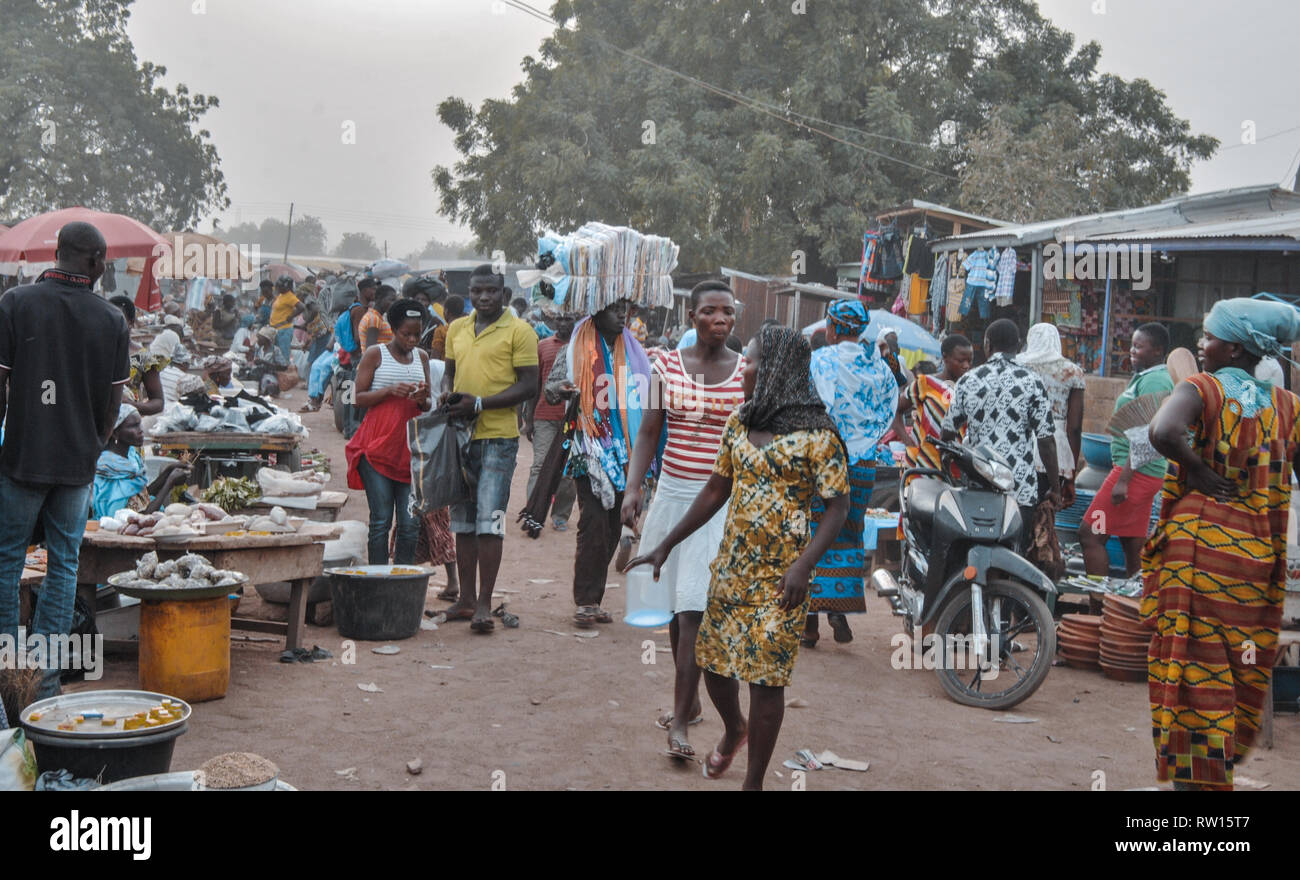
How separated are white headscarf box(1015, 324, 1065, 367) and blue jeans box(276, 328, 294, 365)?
18416 millimetres

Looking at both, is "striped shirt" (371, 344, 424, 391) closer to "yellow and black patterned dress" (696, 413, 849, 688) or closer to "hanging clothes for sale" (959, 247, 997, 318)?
"yellow and black patterned dress" (696, 413, 849, 688)

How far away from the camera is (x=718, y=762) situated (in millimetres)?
4973

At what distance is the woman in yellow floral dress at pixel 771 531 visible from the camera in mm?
4215

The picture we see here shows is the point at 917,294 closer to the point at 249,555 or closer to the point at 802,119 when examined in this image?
the point at 802,119

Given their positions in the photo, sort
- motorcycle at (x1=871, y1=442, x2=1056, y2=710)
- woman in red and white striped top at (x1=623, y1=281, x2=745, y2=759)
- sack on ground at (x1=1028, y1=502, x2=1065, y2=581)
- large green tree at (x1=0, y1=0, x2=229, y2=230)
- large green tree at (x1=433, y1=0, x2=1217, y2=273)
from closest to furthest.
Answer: woman in red and white striped top at (x1=623, y1=281, x2=745, y2=759)
motorcycle at (x1=871, y1=442, x2=1056, y2=710)
sack on ground at (x1=1028, y1=502, x2=1065, y2=581)
large green tree at (x1=433, y1=0, x2=1217, y2=273)
large green tree at (x1=0, y1=0, x2=229, y2=230)

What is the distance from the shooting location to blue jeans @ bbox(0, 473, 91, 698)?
511 centimetres

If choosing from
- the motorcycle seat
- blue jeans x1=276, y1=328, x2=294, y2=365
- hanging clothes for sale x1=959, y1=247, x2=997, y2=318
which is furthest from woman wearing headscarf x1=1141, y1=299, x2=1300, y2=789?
blue jeans x1=276, y1=328, x2=294, y2=365

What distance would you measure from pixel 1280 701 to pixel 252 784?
5.27 meters

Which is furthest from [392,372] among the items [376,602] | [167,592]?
[167,592]

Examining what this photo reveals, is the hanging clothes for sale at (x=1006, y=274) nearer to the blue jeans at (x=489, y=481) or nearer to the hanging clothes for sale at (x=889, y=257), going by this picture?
the hanging clothes for sale at (x=889, y=257)

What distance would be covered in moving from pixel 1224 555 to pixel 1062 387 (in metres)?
4.62

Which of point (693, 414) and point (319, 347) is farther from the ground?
point (319, 347)
